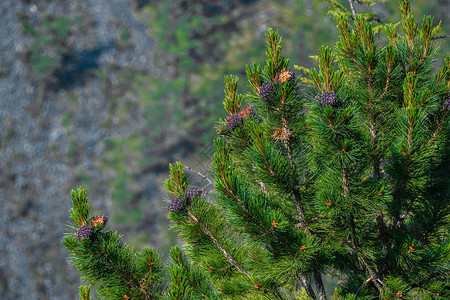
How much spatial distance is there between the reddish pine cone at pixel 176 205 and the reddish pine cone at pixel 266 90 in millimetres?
567

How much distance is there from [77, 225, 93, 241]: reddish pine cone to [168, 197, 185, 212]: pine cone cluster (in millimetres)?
331

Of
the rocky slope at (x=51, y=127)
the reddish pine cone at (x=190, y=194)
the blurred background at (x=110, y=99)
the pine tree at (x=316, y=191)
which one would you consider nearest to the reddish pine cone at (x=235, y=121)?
the pine tree at (x=316, y=191)

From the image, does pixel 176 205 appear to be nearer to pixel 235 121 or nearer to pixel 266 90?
pixel 235 121

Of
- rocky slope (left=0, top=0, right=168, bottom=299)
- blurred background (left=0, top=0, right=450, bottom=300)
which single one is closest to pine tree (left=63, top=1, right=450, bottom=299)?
blurred background (left=0, top=0, right=450, bottom=300)

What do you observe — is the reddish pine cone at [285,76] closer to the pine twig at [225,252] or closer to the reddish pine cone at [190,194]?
the reddish pine cone at [190,194]

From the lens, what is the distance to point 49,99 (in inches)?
467

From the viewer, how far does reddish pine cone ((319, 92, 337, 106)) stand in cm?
127

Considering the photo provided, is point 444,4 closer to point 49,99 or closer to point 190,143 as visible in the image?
point 190,143

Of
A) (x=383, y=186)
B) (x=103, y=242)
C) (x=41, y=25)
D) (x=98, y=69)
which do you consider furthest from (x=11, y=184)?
(x=383, y=186)

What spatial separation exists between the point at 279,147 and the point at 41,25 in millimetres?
13516

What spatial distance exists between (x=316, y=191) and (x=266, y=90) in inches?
19.8

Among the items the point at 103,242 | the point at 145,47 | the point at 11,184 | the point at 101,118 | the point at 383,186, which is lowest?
the point at 383,186

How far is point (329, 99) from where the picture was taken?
127 centimetres

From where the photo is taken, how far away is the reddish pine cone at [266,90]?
141 cm
